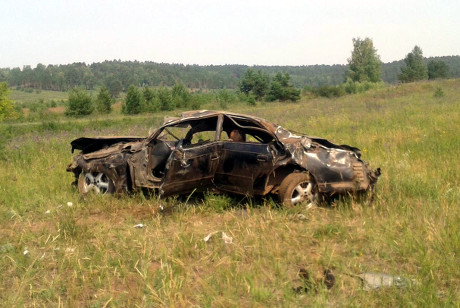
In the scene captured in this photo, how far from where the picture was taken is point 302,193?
5574 mm

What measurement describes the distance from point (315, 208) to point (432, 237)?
1.69 meters

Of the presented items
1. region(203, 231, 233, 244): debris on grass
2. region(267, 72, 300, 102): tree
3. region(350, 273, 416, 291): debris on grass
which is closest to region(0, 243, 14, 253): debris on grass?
region(203, 231, 233, 244): debris on grass

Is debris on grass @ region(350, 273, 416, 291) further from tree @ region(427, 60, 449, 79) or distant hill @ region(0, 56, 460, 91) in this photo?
distant hill @ region(0, 56, 460, 91)

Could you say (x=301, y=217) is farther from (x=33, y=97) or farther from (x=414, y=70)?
(x=33, y=97)

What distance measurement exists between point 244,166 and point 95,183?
267 cm

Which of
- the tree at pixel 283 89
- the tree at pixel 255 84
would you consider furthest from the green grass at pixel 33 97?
the tree at pixel 283 89

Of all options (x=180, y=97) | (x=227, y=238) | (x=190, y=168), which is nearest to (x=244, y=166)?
(x=190, y=168)

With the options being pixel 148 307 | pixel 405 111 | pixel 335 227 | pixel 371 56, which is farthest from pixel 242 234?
pixel 371 56

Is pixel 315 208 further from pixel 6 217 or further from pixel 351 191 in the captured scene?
pixel 6 217

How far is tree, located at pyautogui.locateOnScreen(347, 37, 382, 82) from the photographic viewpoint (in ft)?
246

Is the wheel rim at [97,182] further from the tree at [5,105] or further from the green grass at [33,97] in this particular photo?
the green grass at [33,97]

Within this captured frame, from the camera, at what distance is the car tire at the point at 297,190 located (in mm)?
5469

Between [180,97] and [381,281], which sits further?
[180,97]

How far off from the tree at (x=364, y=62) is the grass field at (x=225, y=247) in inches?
2872
